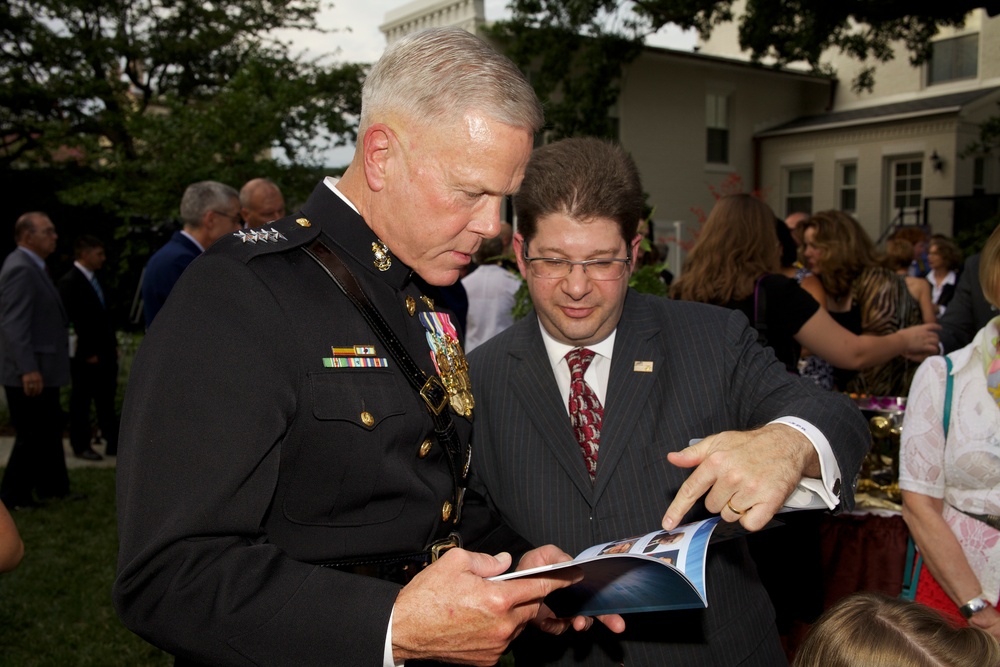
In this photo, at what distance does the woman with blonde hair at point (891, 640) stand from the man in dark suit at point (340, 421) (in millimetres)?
573

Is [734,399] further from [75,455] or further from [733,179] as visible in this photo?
[733,179]

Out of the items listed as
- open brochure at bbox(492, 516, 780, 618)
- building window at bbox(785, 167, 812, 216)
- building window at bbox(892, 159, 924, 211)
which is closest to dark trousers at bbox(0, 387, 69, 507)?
open brochure at bbox(492, 516, 780, 618)

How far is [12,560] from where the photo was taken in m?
2.08

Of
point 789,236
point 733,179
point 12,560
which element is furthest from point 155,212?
point 12,560

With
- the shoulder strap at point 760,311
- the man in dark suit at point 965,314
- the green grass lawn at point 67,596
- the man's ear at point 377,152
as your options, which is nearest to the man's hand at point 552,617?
the man's ear at point 377,152

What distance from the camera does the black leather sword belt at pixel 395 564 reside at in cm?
155

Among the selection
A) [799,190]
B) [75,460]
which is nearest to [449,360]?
[75,460]

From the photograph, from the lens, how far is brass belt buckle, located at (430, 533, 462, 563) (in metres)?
1.67

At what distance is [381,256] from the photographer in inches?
69.2

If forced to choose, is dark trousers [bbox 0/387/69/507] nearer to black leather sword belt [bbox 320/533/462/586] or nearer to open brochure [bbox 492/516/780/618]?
black leather sword belt [bbox 320/533/462/586]

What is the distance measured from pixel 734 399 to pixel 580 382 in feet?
1.39

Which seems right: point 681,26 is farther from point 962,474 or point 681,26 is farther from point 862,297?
point 962,474

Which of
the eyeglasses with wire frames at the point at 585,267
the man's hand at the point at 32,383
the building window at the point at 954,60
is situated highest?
the building window at the point at 954,60

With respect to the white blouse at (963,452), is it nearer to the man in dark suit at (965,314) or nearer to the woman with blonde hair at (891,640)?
the woman with blonde hair at (891,640)
